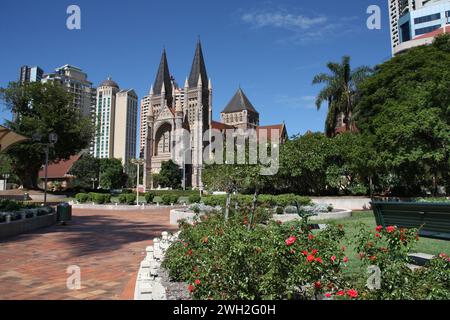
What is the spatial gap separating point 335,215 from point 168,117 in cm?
7537

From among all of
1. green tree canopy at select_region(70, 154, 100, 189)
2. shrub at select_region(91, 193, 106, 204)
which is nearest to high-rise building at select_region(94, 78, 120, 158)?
green tree canopy at select_region(70, 154, 100, 189)

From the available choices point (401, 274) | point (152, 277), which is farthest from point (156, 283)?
point (401, 274)

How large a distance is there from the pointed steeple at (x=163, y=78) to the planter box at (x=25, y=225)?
269 ft

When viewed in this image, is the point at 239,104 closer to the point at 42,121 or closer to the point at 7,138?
the point at 42,121

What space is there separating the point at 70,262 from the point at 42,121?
115 feet

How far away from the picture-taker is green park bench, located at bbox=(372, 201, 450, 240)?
223 inches

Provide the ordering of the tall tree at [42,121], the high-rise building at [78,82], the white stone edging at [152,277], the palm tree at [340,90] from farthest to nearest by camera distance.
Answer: the high-rise building at [78,82], the tall tree at [42,121], the palm tree at [340,90], the white stone edging at [152,277]

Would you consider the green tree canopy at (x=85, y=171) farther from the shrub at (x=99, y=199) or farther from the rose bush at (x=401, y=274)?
the rose bush at (x=401, y=274)

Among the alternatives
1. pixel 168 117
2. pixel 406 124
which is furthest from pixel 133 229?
pixel 168 117

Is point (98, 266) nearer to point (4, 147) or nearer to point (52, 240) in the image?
point (52, 240)

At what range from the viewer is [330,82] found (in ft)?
115

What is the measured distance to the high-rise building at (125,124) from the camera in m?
114

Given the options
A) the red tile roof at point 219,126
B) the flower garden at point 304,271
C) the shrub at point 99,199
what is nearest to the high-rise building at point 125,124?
the red tile roof at point 219,126

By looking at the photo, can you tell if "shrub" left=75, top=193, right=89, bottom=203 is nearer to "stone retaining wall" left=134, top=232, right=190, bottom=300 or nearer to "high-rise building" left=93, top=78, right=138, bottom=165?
"stone retaining wall" left=134, top=232, right=190, bottom=300
